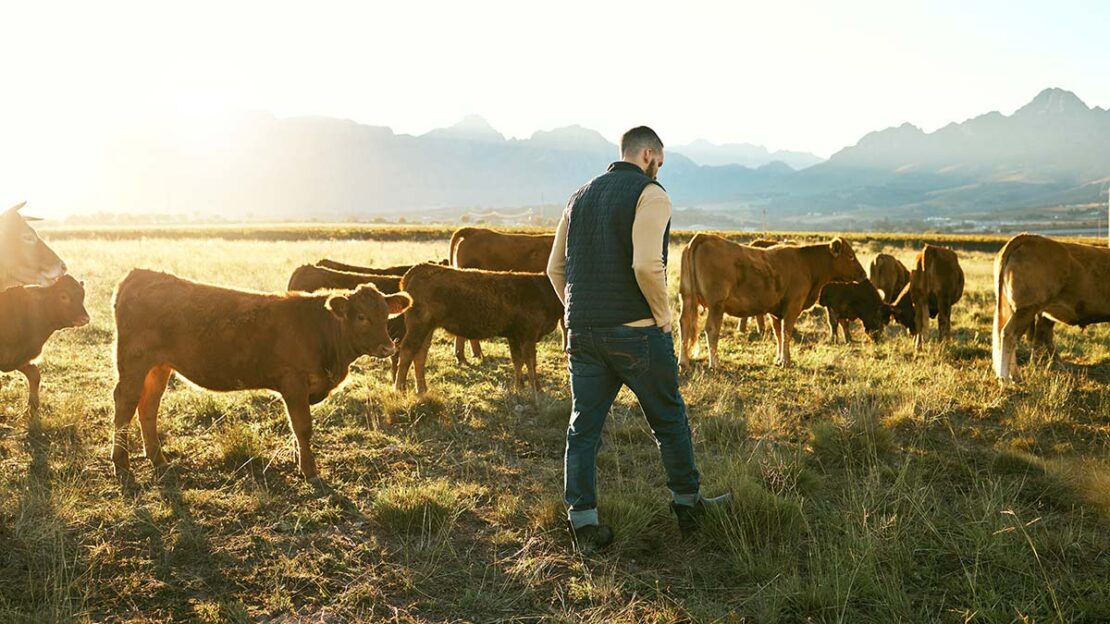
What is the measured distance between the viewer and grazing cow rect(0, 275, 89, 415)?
27.6 feet

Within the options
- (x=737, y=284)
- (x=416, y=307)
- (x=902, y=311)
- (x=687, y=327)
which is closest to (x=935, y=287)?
(x=902, y=311)

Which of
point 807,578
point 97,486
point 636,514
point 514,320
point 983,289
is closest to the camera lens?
point 807,578

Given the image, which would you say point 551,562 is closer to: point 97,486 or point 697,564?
point 697,564

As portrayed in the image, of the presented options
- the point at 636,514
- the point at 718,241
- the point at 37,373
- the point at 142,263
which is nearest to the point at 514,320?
the point at 718,241

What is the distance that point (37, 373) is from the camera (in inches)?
342

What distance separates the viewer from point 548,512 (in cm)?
558

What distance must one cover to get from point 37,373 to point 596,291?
7.25 meters

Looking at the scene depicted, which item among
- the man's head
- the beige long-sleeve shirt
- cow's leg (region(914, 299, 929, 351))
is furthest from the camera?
cow's leg (region(914, 299, 929, 351))

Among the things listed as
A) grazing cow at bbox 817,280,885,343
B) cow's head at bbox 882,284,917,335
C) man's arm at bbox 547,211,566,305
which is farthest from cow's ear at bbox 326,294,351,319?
cow's head at bbox 882,284,917,335

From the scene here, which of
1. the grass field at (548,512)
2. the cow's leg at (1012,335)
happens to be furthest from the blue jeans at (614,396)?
the cow's leg at (1012,335)

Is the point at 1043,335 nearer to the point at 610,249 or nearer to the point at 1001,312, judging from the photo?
the point at 1001,312

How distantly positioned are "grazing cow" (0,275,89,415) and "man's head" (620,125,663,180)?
6.49m

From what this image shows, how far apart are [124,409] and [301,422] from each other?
1.58 metres

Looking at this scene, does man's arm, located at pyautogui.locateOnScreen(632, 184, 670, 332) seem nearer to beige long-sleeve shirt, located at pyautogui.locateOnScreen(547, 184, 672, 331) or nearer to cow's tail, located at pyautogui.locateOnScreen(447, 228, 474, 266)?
beige long-sleeve shirt, located at pyautogui.locateOnScreen(547, 184, 672, 331)
